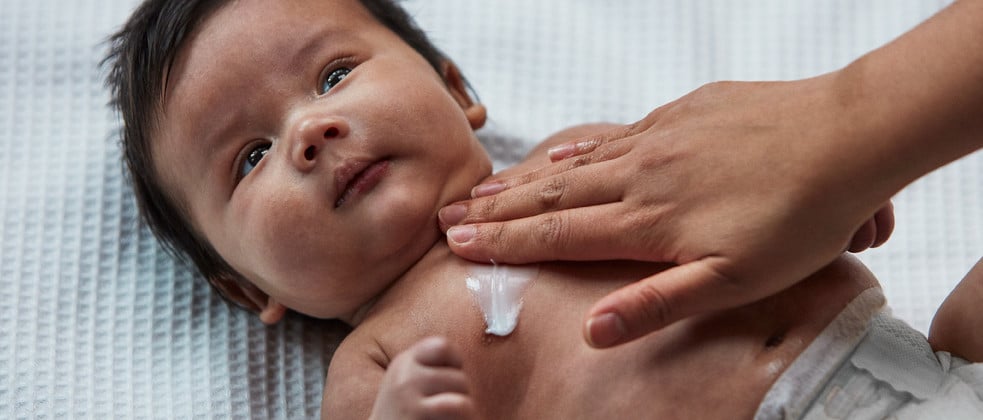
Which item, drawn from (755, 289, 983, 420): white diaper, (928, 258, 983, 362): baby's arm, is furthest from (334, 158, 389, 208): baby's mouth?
(928, 258, 983, 362): baby's arm

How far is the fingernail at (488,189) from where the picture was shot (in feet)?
3.91

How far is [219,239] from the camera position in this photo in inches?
50.8

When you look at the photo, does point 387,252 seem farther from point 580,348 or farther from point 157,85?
point 157,85

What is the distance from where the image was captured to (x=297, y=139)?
1.15 m

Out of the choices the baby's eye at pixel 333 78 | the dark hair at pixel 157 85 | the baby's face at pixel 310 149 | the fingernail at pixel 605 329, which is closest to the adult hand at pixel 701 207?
the fingernail at pixel 605 329

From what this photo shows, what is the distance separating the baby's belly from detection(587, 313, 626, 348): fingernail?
0.41ft

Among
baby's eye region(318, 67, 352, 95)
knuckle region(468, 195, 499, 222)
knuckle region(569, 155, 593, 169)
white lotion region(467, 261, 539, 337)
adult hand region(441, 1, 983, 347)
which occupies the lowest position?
white lotion region(467, 261, 539, 337)

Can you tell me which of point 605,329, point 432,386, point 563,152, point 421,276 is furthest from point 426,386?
point 563,152

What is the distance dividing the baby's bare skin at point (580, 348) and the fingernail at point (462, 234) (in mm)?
35

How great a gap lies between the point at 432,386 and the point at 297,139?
371 millimetres

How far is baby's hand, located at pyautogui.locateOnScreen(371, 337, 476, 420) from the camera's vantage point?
923 mm

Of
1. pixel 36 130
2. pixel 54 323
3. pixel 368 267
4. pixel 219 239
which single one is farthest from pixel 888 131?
pixel 36 130

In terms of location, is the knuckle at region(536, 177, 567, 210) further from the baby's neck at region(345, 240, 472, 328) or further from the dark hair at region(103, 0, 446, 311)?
the dark hair at region(103, 0, 446, 311)

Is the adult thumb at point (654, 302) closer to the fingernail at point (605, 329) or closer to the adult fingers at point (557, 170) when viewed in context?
the fingernail at point (605, 329)
